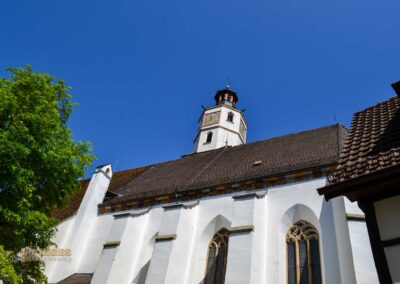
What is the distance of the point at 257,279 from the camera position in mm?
9930

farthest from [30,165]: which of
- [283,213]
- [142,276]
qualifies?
[283,213]

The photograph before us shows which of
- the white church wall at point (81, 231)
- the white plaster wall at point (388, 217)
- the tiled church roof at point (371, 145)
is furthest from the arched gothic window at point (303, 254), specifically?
the white church wall at point (81, 231)

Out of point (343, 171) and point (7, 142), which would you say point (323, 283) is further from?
point (7, 142)

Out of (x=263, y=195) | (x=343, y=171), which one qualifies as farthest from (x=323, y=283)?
(x=343, y=171)

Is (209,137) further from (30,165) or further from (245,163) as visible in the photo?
(30,165)

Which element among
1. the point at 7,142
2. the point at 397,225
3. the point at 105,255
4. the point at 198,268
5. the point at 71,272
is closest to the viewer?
the point at 397,225

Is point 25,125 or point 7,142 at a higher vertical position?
point 25,125

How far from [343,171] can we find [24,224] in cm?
737

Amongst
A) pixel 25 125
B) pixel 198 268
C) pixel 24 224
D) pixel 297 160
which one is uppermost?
pixel 297 160

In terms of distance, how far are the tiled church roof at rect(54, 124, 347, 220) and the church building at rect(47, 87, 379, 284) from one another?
0.07m

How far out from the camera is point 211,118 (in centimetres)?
2762

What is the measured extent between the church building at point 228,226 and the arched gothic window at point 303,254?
3cm

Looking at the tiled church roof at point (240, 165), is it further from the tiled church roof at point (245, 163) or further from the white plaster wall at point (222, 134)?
the white plaster wall at point (222, 134)

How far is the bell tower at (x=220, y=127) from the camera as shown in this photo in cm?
2567
